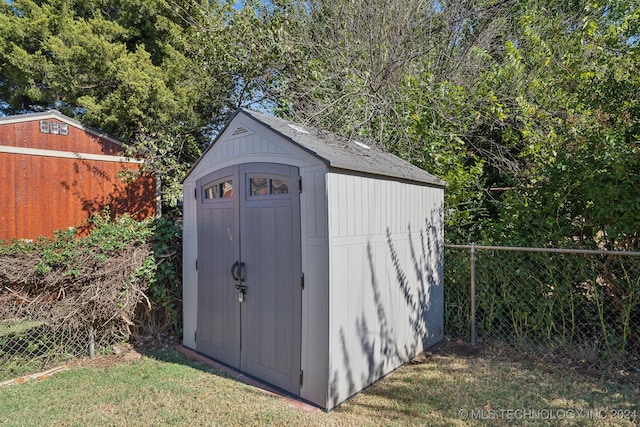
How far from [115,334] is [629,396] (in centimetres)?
515

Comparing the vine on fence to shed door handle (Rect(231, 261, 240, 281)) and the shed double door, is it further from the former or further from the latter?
shed door handle (Rect(231, 261, 240, 281))

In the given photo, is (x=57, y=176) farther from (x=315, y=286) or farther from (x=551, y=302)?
(x=551, y=302)

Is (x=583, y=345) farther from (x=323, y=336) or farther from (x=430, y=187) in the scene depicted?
(x=323, y=336)

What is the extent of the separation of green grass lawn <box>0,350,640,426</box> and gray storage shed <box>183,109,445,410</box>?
0.26m

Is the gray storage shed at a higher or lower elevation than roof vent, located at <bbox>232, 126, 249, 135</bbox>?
lower

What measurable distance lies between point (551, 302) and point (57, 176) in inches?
334

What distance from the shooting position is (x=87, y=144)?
7680 mm

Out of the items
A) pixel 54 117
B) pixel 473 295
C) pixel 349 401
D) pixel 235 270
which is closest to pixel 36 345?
pixel 235 270

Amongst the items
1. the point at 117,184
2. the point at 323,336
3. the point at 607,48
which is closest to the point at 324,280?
the point at 323,336

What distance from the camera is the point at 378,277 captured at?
345cm

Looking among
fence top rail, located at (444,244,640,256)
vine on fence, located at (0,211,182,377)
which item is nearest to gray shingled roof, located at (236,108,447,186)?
fence top rail, located at (444,244,640,256)

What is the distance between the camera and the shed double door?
3.23m

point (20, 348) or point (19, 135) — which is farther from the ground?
point (19, 135)

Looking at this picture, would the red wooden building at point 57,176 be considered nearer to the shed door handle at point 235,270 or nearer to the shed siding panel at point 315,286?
the shed door handle at point 235,270
